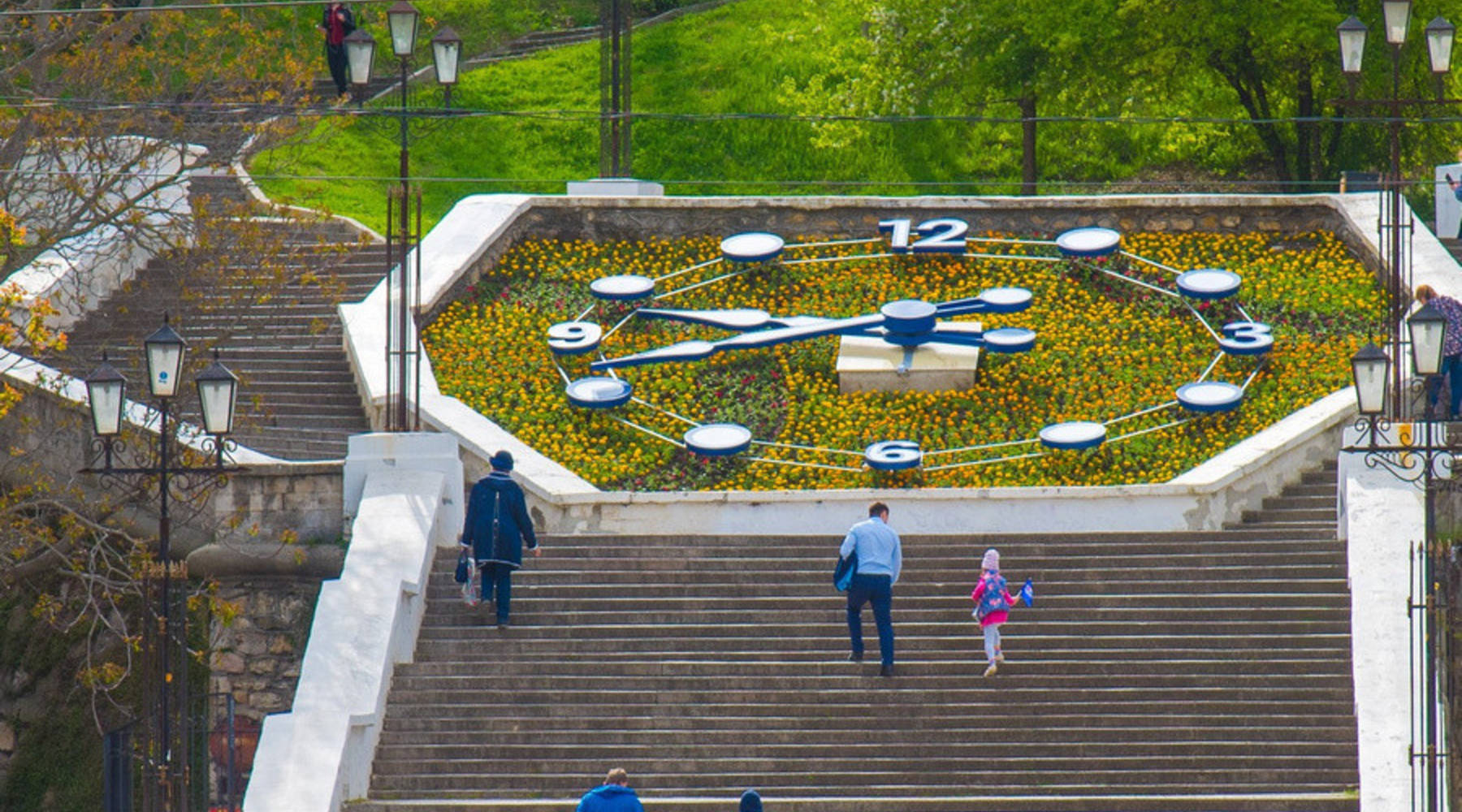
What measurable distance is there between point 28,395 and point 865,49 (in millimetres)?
19232

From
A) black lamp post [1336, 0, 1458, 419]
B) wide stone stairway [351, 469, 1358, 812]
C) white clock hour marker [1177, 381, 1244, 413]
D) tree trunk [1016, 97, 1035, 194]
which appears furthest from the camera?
tree trunk [1016, 97, 1035, 194]

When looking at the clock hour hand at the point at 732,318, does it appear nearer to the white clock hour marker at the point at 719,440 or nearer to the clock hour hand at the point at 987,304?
the clock hour hand at the point at 987,304

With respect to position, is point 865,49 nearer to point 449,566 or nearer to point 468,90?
point 468,90

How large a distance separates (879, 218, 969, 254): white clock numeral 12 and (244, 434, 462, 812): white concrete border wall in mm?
8502

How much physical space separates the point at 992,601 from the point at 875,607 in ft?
2.57

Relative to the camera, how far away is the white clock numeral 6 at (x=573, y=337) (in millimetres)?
23797

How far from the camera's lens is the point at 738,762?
1602cm

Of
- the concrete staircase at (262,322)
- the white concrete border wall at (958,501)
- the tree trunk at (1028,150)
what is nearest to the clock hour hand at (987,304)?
the white concrete border wall at (958,501)

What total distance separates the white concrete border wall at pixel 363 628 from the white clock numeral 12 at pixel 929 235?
8.50 meters

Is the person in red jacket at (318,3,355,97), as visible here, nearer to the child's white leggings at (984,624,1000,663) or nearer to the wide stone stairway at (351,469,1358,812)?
the wide stone stairway at (351,469,1358,812)

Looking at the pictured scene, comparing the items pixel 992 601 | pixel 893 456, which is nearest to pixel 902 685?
pixel 992 601

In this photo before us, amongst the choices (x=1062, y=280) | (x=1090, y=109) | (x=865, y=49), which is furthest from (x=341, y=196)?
(x=1062, y=280)

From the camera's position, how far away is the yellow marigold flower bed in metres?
21.7

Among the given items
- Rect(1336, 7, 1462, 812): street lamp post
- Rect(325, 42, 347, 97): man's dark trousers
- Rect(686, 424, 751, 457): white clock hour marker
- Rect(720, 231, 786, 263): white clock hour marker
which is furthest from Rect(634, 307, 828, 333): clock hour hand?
Rect(325, 42, 347, 97): man's dark trousers
